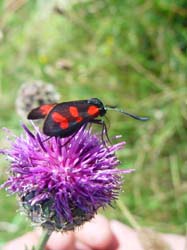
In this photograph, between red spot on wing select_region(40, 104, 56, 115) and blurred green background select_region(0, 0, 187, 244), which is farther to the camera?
blurred green background select_region(0, 0, 187, 244)

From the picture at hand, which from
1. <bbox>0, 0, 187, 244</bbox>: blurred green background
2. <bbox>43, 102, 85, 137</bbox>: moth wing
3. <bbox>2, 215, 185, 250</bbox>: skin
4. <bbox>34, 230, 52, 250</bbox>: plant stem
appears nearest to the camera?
<bbox>43, 102, 85, 137</bbox>: moth wing

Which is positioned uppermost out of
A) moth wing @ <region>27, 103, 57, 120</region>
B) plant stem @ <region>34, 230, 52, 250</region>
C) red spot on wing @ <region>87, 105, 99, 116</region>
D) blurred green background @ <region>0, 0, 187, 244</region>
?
blurred green background @ <region>0, 0, 187, 244</region>

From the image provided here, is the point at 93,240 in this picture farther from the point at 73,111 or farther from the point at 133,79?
the point at 133,79

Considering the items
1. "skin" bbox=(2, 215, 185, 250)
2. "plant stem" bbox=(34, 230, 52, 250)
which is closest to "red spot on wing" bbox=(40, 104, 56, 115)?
"plant stem" bbox=(34, 230, 52, 250)

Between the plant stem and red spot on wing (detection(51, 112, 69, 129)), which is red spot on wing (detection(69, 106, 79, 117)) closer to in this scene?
red spot on wing (detection(51, 112, 69, 129))

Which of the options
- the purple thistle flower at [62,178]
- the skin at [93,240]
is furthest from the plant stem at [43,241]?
the skin at [93,240]

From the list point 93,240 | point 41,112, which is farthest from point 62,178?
point 93,240
